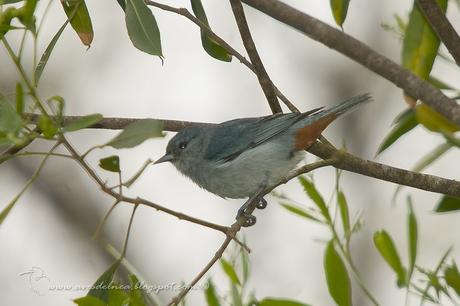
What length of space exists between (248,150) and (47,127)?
267cm

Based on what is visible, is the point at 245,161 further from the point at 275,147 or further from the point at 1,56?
the point at 1,56

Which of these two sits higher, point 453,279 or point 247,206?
point 247,206

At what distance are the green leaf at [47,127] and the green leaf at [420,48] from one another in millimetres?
1480

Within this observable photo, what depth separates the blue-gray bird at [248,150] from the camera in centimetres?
453

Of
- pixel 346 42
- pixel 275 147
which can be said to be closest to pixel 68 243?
pixel 275 147

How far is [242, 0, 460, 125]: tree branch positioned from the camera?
2484 millimetres

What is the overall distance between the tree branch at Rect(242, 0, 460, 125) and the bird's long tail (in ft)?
5.81

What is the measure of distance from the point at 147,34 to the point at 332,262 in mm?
1149

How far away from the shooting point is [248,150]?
4.99 metres

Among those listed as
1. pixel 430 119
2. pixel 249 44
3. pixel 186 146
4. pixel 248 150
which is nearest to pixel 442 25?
pixel 430 119

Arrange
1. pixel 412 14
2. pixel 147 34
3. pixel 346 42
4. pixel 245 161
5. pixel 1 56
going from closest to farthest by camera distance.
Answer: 1. pixel 346 42
2. pixel 147 34
3. pixel 412 14
4. pixel 245 161
5. pixel 1 56

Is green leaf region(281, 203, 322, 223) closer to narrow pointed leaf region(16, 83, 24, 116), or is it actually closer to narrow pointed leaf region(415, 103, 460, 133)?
narrow pointed leaf region(415, 103, 460, 133)

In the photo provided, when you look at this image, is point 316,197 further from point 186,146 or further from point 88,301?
point 186,146

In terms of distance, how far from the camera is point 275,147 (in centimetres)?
479
